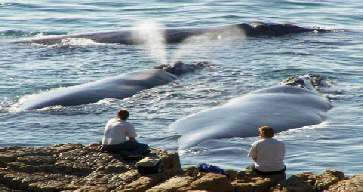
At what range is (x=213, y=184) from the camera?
77.6ft

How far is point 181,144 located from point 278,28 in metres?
35.7

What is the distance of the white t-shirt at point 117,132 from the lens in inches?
1111

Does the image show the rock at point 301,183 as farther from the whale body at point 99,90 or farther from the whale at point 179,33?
the whale at point 179,33

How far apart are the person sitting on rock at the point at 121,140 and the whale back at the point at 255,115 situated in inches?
321

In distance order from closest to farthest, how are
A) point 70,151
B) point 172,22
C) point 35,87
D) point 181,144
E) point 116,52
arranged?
point 70,151 → point 181,144 → point 35,87 → point 116,52 → point 172,22

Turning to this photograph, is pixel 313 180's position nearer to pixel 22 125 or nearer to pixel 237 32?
pixel 22 125

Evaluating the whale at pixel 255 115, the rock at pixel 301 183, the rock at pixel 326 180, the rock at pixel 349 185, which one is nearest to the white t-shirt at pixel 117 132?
the rock at pixel 301 183

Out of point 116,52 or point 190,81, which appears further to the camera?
point 116,52

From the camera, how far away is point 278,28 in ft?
234

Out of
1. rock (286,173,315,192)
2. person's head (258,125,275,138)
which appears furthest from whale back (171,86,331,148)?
rock (286,173,315,192)

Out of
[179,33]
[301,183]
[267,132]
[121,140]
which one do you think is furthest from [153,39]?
[301,183]

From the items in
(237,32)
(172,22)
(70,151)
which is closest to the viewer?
(70,151)

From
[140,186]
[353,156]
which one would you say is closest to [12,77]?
[353,156]

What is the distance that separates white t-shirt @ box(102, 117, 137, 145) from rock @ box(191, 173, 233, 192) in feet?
16.1
